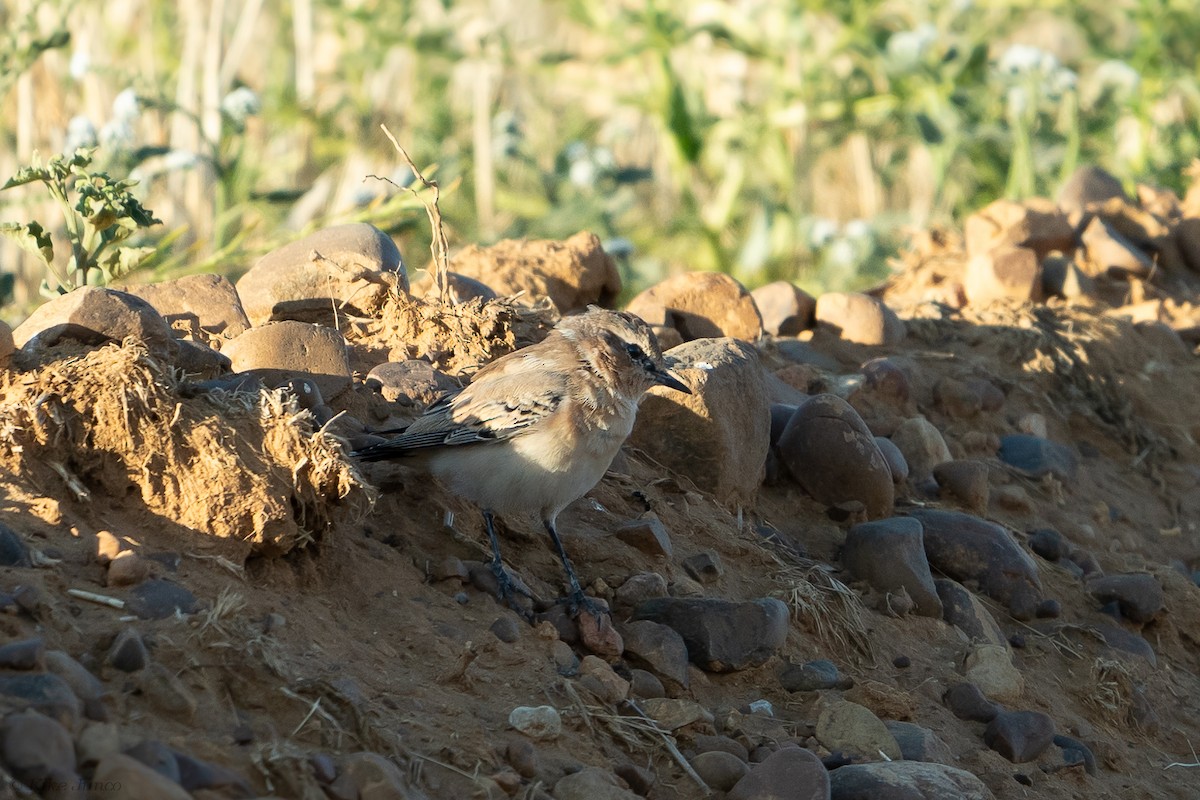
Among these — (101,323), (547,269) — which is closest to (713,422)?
(547,269)

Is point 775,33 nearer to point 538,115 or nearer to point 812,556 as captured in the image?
point 538,115

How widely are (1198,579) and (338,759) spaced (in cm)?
452

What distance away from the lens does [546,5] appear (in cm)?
1541

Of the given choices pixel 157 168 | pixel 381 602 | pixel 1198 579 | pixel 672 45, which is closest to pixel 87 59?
pixel 157 168

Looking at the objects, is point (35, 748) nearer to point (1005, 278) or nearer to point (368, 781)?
point (368, 781)

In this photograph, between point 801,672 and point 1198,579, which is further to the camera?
point 1198,579

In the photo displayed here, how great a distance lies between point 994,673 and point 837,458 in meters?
1.18

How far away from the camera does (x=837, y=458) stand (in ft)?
18.4

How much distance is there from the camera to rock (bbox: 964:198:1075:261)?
8281mm

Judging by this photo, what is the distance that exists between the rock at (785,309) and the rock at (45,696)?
15.6 ft

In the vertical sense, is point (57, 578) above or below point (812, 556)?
above

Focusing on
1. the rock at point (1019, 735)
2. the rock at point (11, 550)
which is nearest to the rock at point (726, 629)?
the rock at point (1019, 735)

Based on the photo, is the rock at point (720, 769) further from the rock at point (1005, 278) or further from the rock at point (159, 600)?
the rock at point (1005, 278)

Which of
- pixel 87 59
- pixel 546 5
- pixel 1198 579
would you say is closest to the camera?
pixel 1198 579
